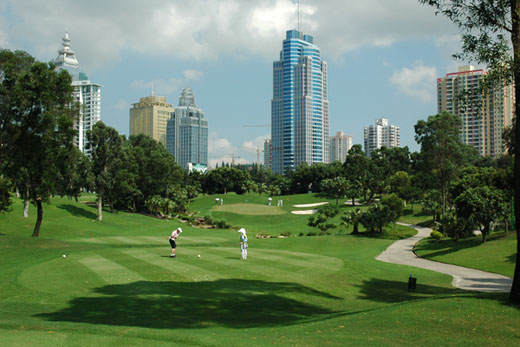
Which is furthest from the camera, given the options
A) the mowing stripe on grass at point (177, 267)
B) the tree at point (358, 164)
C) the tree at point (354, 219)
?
the tree at point (358, 164)

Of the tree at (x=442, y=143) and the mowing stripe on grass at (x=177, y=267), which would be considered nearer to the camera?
the mowing stripe on grass at (x=177, y=267)

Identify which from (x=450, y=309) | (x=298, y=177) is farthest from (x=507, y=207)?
(x=298, y=177)

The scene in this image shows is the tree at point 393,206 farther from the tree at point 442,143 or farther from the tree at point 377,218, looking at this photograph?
the tree at point 442,143

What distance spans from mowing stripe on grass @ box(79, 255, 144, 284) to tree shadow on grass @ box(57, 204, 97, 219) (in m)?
39.6

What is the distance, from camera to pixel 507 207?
135ft

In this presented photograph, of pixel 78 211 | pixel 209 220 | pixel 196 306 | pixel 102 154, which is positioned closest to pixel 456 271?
pixel 196 306

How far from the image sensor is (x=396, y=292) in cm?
2267

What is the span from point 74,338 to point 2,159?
115 ft

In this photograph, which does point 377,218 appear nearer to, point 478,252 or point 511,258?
point 478,252

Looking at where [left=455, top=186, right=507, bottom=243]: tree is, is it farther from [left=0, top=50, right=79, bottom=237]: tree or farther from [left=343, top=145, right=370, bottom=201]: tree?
[left=343, top=145, right=370, bottom=201]: tree

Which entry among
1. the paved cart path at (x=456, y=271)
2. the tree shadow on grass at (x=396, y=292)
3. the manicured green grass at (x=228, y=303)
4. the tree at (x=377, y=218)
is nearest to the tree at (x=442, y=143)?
the tree at (x=377, y=218)

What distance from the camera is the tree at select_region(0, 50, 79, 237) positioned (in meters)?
37.5

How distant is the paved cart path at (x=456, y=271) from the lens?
25.3 metres

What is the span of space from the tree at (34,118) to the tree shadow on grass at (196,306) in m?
25.4
